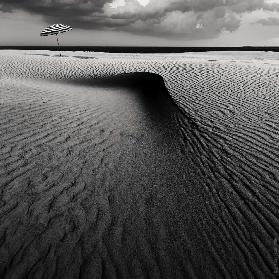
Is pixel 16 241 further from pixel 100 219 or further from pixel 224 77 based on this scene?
pixel 224 77

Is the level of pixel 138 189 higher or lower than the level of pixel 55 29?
higher

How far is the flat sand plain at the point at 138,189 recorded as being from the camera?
110 inches

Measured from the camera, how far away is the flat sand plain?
9.13ft

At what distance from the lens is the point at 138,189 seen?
13.2ft

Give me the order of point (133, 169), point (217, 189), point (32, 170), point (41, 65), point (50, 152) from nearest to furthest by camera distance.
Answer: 1. point (217, 189)
2. point (32, 170)
3. point (133, 169)
4. point (50, 152)
5. point (41, 65)

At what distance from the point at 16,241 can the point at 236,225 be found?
231cm

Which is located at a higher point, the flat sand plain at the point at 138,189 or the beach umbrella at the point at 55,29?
the flat sand plain at the point at 138,189

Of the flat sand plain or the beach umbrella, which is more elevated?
the flat sand plain

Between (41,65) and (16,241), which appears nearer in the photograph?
(16,241)

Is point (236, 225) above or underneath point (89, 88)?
above

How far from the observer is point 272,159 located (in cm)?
476

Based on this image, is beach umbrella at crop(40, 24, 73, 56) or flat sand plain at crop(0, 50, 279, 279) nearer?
flat sand plain at crop(0, 50, 279, 279)

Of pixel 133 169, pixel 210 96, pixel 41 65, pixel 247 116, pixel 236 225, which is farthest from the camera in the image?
pixel 41 65

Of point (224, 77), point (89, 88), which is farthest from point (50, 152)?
point (224, 77)
